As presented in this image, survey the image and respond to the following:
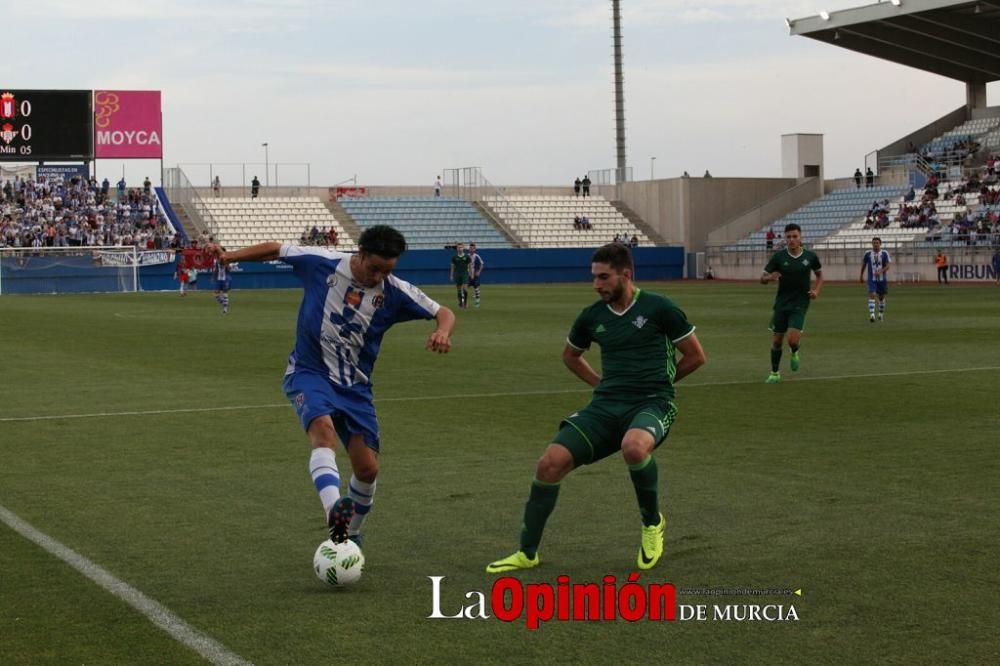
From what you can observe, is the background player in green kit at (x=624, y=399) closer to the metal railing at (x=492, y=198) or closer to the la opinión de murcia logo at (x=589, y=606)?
the la opinión de murcia logo at (x=589, y=606)

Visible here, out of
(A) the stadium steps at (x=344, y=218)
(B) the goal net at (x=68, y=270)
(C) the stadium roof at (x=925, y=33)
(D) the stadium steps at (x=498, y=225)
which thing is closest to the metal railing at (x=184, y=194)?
(A) the stadium steps at (x=344, y=218)

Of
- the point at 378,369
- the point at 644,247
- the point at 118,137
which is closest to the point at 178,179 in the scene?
the point at 118,137

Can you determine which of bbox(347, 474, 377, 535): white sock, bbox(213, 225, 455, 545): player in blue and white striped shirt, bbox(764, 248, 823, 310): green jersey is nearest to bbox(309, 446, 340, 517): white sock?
bbox(213, 225, 455, 545): player in blue and white striped shirt

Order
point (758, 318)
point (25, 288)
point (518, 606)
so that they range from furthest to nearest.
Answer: point (25, 288)
point (758, 318)
point (518, 606)

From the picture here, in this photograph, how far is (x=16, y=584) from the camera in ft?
25.0

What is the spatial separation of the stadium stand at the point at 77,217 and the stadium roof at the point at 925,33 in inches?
1276

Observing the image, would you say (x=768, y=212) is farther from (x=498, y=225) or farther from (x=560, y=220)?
(x=498, y=225)

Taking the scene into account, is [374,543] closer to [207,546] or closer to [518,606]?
[207,546]

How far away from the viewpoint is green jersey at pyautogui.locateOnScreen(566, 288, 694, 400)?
8.27 meters

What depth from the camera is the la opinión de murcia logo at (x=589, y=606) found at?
6.84 m

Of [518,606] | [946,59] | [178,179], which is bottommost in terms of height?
[518,606]

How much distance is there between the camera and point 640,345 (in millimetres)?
8297

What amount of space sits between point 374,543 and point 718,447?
4.91 m

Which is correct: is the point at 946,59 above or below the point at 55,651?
above
